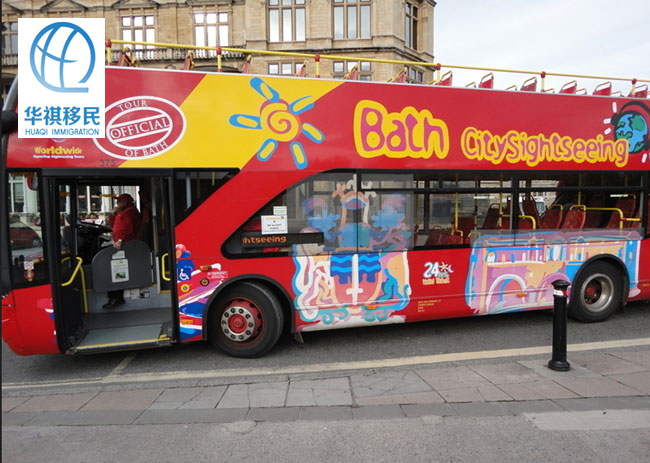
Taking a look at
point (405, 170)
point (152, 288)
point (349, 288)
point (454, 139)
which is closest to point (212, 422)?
point (349, 288)

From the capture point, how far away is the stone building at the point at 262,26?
91.4 ft

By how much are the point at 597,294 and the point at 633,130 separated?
7.95 feet

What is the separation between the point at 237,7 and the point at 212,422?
31.3 meters

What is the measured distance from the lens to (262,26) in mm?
28281

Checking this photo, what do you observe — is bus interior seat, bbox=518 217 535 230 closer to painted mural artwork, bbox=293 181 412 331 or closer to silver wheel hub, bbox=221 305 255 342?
painted mural artwork, bbox=293 181 412 331

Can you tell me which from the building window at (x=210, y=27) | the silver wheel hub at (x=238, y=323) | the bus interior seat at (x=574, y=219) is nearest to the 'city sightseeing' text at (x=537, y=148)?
the bus interior seat at (x=574, y=219)

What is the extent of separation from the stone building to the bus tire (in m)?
22.5

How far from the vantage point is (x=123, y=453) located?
3.07 m

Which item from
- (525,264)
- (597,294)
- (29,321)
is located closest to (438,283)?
(525,264)

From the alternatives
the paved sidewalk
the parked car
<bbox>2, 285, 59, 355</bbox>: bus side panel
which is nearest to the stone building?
the parked car

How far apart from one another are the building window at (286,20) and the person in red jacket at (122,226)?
2603 cm

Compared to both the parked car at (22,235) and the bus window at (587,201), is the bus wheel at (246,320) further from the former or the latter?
the bus window at (587,201)

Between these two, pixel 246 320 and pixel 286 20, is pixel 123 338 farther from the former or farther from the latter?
pixel 286 20

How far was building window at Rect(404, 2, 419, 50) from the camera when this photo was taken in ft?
99.1
